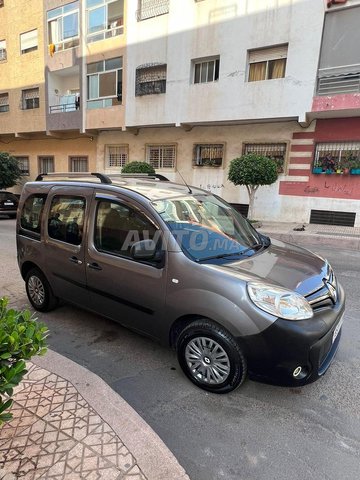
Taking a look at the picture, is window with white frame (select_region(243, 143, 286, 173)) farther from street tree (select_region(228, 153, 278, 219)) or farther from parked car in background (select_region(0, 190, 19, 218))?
parked car in background (select_region(0, 190, 19, 218))

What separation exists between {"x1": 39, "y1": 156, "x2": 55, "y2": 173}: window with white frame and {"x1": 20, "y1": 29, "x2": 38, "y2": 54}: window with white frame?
19.1 ft

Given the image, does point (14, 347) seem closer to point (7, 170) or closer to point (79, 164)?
point (79, 164)

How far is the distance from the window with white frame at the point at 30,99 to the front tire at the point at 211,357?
18998 mm

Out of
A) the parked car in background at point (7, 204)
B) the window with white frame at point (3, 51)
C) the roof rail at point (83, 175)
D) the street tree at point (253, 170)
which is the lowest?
the parked car in background at point (7, 204)

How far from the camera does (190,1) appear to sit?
12.4 meters

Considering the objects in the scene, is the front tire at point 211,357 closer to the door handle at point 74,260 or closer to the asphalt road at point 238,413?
the asphalt road at point 238,413

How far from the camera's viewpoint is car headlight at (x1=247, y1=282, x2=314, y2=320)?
234 cm

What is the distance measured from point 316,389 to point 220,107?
11461 millimetres

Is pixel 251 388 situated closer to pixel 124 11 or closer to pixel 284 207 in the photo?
pixel 284 207

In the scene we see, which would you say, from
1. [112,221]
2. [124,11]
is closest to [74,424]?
[112,221]

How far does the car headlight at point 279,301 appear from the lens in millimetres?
2336

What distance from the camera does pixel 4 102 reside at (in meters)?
19.5

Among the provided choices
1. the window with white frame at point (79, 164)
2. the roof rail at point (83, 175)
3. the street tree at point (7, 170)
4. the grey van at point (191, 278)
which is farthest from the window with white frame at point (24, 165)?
the grey van at point (191, 278)

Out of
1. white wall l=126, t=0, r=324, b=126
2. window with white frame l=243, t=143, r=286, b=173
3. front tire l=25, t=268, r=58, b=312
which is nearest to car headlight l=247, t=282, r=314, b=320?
front tire l=25, t=268, r=58, b=312
